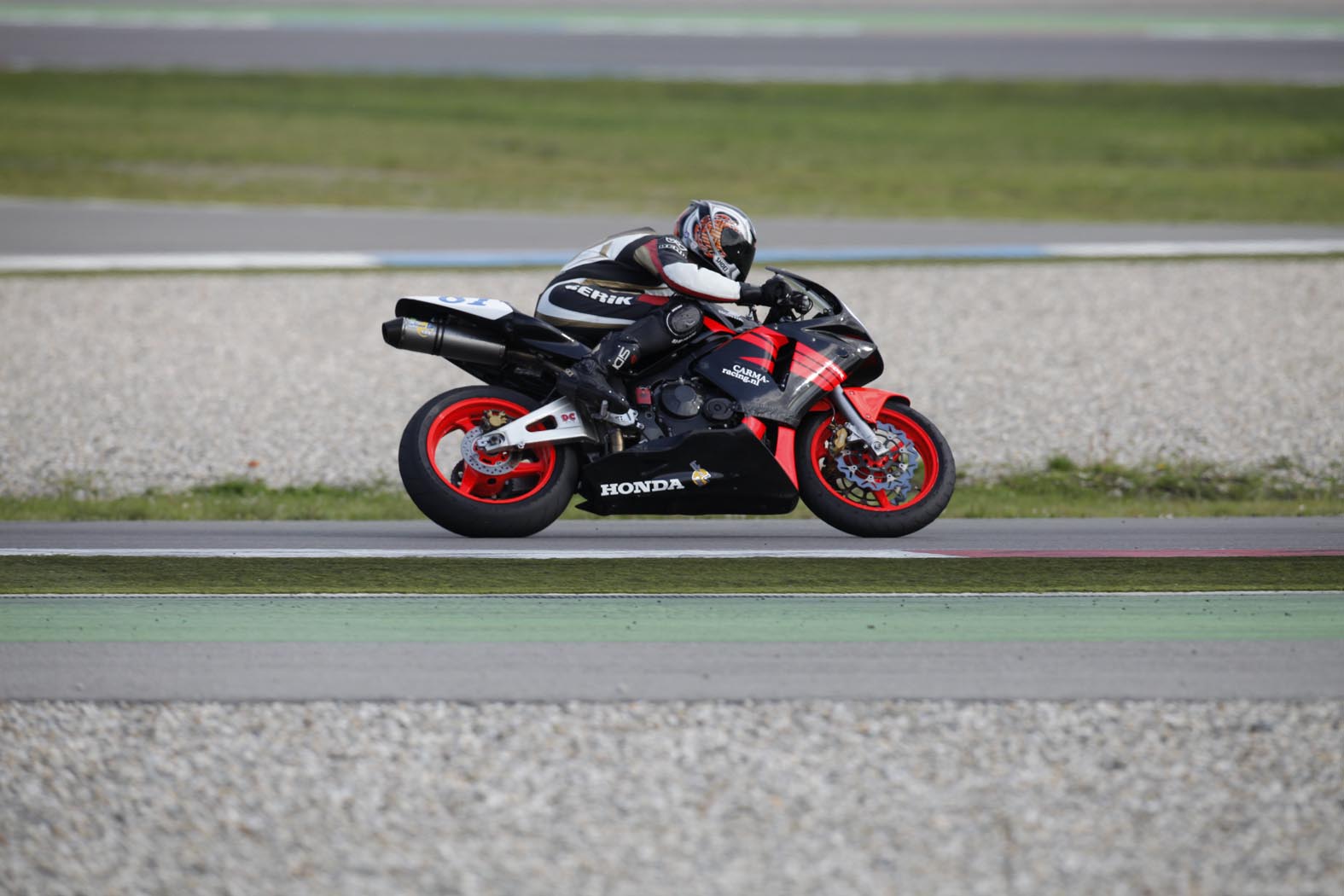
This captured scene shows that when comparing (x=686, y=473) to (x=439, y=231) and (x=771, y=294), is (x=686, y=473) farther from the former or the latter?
(x=439, y=231)

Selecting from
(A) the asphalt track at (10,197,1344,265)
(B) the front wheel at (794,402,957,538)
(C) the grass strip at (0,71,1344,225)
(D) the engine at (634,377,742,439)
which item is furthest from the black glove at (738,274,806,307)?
(C) the grass strip at (0,71,1344,225)

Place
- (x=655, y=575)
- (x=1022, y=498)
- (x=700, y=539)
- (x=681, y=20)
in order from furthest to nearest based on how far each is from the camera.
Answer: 1. (x=681, y=20)
2. (x=1022, y=498)
3. (x=700, y=539)
4. (x=655, y=575)

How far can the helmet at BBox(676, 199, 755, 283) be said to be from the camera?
7965mm

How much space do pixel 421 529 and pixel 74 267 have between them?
940 cm

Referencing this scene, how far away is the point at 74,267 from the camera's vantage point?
16578 mm

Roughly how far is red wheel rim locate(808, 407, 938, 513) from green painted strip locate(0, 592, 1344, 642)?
4.53ft

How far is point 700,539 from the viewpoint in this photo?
820cm

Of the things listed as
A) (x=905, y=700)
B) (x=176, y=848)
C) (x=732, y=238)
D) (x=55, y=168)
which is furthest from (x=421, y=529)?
(x=55, y=168)

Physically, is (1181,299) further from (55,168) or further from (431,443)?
(55,168)

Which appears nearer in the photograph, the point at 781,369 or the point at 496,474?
the point at 496,474

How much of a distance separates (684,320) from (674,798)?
3.70 metres

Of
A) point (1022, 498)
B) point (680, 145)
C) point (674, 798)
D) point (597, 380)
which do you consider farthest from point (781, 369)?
point (680, 145)

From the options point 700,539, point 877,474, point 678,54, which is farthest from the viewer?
point 678,54

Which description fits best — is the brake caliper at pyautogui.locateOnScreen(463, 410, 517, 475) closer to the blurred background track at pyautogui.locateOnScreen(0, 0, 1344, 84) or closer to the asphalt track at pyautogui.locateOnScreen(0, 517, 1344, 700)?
the asphalt track at pyautogui.locateOnScreen(0, 517, 1344, 700)
